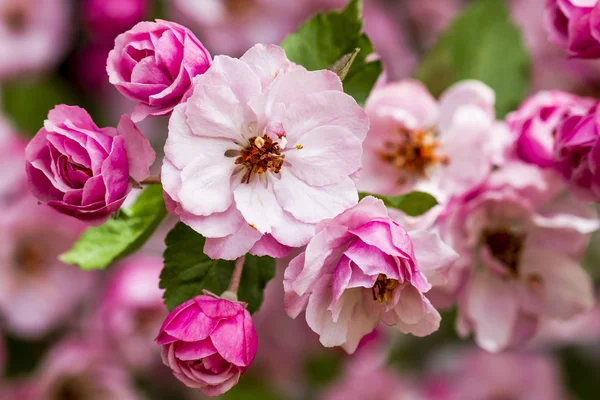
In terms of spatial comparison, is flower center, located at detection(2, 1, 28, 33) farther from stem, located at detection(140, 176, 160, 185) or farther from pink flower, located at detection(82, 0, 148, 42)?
stem, located at detection(140, 176, 160, 185)

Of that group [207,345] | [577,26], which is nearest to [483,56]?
[577,26]

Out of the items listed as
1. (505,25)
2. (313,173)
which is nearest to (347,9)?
(313,173)

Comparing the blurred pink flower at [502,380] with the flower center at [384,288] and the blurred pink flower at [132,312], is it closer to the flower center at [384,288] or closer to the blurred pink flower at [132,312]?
the blurred pink flower at [132,312]

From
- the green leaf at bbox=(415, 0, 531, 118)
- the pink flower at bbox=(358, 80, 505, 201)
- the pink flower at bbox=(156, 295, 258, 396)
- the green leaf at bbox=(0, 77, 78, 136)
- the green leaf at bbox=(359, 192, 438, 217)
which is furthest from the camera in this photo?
the green leaf at bbox=(0, 77, 78, 136)

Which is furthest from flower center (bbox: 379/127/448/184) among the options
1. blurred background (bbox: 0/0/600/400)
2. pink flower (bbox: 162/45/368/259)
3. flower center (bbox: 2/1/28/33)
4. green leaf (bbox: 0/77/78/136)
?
flower center (bbox: 2/1/28/33)

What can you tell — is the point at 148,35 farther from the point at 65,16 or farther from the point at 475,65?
the point at 65,16

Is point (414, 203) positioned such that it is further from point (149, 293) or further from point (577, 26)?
point (149, 293)
